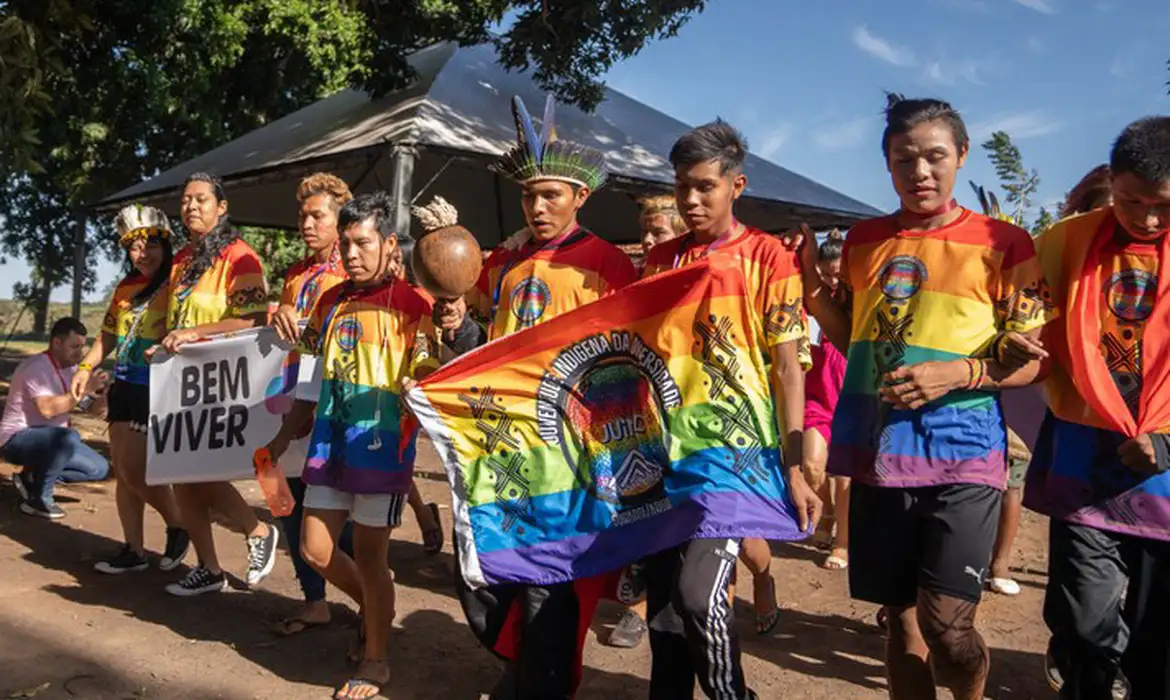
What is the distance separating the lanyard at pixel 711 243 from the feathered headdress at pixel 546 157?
1.64ft

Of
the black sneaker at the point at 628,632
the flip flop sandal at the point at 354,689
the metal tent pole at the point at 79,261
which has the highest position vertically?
the metal tent pole at the point at 79,261

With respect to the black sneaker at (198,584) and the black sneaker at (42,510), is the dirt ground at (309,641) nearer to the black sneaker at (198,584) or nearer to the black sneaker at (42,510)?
the black sneaker at (198,584)

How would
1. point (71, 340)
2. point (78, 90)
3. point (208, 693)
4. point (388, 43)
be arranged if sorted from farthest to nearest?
point (388, 43) → point (78, 90) → point (71, 340) → point (208, 693)

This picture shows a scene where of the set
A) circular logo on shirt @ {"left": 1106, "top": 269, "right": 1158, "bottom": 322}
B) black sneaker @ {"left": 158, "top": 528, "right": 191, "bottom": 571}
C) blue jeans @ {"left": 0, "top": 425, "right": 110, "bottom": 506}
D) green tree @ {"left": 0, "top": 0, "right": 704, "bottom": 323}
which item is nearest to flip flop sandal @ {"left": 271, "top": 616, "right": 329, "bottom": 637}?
black sneaker @ {"left": 158, "top": 528, "right": 191, "bottom": 571}

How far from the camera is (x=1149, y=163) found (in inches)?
124

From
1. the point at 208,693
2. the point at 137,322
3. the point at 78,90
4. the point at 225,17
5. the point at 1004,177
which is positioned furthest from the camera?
the point at 1004,177

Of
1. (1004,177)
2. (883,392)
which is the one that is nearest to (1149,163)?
Result: (883,392)

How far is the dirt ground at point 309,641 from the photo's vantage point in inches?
179

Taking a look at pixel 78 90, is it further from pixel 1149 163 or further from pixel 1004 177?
pixel 1004 177

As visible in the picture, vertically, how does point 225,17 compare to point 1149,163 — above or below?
above

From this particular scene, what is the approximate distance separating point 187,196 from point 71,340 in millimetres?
3195

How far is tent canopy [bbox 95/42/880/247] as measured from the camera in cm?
1105

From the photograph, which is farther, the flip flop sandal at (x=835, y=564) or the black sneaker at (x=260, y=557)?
the flip flop sandal at (x=835, y=564)

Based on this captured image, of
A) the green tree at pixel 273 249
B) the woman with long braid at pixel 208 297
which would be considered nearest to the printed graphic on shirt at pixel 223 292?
the woman with long braid at pixel 208 297
